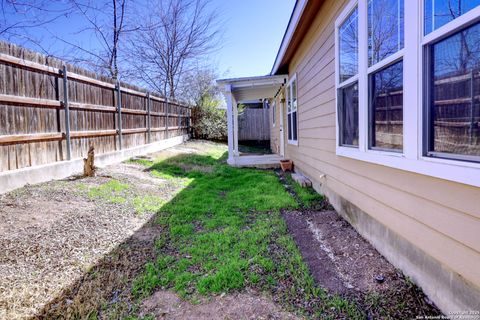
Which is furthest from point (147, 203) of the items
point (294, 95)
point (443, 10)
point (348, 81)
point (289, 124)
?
point (289, 124)

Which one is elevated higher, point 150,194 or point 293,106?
point 293,106

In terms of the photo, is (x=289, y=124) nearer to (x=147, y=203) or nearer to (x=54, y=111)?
(x=147, y=203)

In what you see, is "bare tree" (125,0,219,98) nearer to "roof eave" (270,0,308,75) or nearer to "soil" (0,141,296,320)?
"roof eave" (270,0,308,75)

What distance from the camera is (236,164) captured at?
27.3 ft

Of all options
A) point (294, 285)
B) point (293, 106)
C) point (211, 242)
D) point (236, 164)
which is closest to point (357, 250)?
point (294, 285)

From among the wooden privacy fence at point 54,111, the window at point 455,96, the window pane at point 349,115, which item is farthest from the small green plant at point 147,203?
the window at point 455,96

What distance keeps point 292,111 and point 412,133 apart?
5.40 m

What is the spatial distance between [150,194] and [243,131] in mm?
12873

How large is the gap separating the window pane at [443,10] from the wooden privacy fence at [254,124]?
50.6 ft

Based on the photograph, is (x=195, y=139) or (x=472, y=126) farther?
(x=195, y=139)

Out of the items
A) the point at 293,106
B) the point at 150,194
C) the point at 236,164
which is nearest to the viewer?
the point at 150,194

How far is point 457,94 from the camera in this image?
1.63 m

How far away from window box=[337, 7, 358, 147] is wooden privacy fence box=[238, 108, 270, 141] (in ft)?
45.1

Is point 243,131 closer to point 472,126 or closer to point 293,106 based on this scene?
point 293,106
